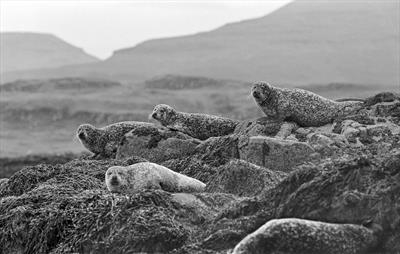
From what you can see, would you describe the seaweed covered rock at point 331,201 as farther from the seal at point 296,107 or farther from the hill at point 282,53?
the hill at point 282,53

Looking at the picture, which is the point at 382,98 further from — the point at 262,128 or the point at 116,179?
the point at 116,179

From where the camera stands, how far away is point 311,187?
10117mm

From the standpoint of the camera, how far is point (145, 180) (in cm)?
1256

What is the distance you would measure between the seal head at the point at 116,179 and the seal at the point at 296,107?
4037 millimetres

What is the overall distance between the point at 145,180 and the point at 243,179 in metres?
1.33

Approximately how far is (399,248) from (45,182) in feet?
22.8

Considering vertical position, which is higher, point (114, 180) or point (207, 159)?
point (114, 180)

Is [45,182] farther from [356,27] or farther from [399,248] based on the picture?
[356,27]

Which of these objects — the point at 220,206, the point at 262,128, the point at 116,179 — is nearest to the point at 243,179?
the point at 220,206

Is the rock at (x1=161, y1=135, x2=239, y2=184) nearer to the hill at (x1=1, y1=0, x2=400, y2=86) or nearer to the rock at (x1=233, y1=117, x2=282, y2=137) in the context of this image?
the rock at (x1=233, y1=117, x2=282, y2=137)

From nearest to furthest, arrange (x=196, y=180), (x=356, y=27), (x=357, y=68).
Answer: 1. (x=196, y=180)
2. (x=357, y=68)
3. (x=356, y=27)

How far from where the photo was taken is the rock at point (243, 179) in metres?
12.0

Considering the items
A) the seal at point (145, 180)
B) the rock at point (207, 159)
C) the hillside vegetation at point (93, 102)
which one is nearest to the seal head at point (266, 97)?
the rock at point (207, 159)

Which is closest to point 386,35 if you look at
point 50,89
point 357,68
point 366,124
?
point 357,68
